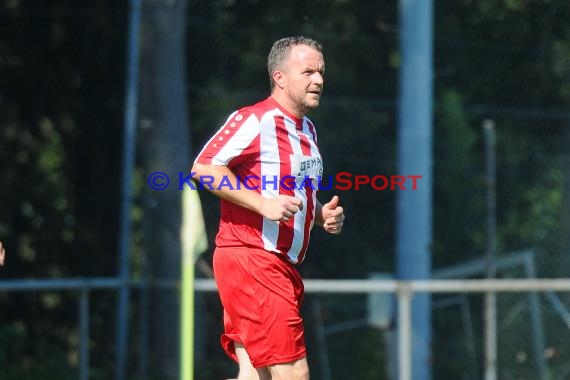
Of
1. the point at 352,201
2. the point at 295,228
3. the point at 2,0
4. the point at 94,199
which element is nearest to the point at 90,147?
the point at 94,199

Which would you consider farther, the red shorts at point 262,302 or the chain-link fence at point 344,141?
the chain-link fence at point 344,141

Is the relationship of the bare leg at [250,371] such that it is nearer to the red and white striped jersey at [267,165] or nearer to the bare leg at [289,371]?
the bare leg at [289,371]

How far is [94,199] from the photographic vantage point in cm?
905

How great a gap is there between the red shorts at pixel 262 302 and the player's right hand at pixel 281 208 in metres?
0.37

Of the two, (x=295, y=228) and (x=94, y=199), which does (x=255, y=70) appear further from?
(x=295, y=228)

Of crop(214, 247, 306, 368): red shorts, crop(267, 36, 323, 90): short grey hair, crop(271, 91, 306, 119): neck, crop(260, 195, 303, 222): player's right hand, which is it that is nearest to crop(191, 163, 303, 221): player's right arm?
crop(260, 195, 303, 222): player's right hand

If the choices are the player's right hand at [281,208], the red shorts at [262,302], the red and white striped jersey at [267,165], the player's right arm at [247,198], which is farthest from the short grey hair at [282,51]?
A: the red shorts at [262,302]

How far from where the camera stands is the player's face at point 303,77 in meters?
4.95

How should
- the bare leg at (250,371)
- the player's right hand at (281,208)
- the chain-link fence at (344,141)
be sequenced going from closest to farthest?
the player's right hand at (281,208) → the bare leg at (250,371) → the chain-link fence at (344,141)

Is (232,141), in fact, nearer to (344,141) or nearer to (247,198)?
(247,198)

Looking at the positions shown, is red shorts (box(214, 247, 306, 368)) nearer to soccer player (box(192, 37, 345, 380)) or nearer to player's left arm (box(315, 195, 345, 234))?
soccer player (box(192, 37, 345, 380))

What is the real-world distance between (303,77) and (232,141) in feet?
1.41

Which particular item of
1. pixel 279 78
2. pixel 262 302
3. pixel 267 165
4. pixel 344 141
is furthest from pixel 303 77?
pixel 344 141

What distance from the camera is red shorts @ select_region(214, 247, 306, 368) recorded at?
15.9 ft
